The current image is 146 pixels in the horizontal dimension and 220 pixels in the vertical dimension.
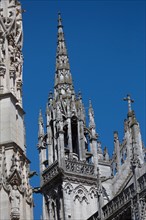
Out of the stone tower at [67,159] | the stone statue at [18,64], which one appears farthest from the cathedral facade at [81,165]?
the stone statue at [18,64]

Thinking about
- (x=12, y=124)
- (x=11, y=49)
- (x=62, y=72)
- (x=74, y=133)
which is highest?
(x=62, y=72)

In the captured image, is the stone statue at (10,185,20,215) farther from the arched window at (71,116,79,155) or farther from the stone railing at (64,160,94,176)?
the arched window at (71,116,79,155)

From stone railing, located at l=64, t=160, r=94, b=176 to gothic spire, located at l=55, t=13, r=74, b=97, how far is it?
17.4 ft

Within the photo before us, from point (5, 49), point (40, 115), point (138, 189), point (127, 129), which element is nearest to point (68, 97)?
point (40, 115)

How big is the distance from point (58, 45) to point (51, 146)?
8556mm

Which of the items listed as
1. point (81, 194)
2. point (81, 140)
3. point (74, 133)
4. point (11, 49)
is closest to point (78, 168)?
point (81, 194)

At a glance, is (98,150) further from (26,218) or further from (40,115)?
(26,218)

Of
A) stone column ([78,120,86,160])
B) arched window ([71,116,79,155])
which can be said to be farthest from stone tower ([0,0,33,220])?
arched window ([71,116,79,155])

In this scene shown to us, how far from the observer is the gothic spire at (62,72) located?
4253 centimetres

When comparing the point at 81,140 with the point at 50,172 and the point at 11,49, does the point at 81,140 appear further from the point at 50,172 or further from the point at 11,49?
the point at 11,49

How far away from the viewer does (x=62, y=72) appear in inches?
1727

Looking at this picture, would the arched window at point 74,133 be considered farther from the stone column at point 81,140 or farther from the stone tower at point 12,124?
the stone tower at point 12,124

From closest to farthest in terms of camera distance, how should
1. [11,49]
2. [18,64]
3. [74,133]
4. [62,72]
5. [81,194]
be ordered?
1. [11,49]
2. [18,64]
3. [81,194]
4. [74,133]
5. [62,72]

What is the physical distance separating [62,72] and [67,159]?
776 cm
